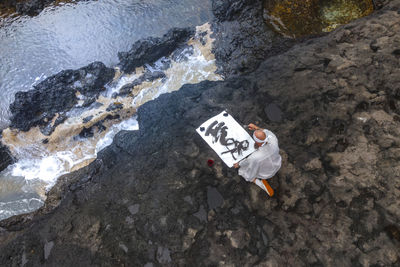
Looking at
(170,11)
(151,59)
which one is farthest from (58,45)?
(170,11)

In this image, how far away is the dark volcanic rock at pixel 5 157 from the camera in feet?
17.8

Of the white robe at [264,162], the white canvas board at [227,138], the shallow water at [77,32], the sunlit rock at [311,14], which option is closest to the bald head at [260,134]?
the white robe at [264,162]

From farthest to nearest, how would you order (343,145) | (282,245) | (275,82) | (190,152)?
(275,82), (190,152), (343,145), (282,245)

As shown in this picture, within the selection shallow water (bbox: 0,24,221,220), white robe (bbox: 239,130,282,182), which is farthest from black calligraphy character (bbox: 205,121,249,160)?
shallow water (bbox: 0,24,221,220)

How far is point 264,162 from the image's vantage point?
318 centimetres

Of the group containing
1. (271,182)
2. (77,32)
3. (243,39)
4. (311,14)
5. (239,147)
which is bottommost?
(271,182)

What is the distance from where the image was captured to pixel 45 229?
332 centimetres

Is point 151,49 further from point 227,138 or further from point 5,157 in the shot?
point 5,157

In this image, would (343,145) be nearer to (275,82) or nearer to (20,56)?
(275,82)

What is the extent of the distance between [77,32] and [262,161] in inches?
267

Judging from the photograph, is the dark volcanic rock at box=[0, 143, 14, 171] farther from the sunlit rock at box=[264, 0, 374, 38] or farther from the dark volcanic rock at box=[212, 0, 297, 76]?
the sunlit rock at box=[264, 0, 374, 38]

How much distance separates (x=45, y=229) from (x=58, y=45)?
5607 millimetres

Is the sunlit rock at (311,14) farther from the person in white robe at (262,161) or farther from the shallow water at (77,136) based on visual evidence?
the person in white robe at (262,161)

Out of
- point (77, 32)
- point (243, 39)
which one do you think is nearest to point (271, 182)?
point (243, 39)
